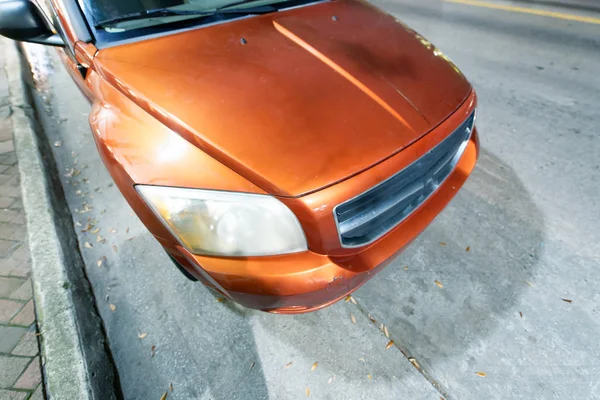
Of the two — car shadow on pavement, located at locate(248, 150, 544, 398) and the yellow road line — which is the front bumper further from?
the yellow road line

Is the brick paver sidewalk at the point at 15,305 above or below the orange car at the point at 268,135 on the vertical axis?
below

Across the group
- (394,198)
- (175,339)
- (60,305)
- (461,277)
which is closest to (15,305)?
(60,305)

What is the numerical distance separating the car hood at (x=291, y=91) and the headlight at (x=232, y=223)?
0.09m

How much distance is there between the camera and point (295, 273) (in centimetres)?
128

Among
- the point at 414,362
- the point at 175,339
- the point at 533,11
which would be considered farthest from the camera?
the point at 533,11

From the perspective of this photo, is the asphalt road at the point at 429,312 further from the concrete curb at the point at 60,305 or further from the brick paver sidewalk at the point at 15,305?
the brick paver sidewalk at the point at 15,305

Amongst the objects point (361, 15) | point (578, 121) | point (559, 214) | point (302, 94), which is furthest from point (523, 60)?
point (302, 94)

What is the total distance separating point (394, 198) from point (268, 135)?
0.56m

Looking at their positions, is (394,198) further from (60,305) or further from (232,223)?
(60,305)

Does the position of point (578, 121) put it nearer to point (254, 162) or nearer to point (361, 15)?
point (361, 15)

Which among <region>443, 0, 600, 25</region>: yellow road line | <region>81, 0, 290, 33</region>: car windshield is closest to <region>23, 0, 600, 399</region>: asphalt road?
<region>81, 0, 290, 33</region>: car windshield

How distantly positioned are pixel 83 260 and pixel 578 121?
4181mm

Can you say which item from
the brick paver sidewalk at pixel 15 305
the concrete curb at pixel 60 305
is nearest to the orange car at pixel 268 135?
the concrete curb at pixel 60 305

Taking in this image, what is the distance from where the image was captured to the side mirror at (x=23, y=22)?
176 cm
